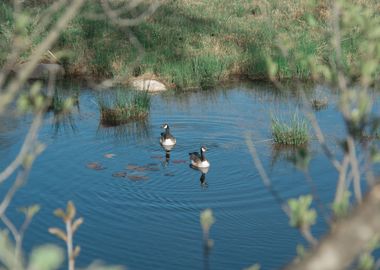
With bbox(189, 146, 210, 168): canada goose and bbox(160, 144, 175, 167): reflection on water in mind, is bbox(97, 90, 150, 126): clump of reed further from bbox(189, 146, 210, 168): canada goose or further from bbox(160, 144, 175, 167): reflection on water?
bbox(189, 146, 210, 168): canada goose

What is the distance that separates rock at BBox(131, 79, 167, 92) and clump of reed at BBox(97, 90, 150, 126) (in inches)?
59.4

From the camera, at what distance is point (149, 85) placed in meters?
15.1

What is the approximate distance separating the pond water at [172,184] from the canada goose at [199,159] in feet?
0.46

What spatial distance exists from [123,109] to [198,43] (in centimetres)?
482

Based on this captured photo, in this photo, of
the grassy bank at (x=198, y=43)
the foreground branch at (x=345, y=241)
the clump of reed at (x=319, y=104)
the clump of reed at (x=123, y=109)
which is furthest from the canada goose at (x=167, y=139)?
the foreground branch at (x=345, y=241)

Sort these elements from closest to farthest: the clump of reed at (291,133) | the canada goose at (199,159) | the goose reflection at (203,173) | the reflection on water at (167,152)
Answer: the goose reflection at (203,173)
the canada goose at (199,159)
the reflection on water at (167,152)
the clump of reed at (291,133)

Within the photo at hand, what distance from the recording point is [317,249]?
158 cm

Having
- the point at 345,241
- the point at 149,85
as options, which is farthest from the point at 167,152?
the point at 345,241

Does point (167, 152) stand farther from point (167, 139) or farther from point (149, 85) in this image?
point (149, 85)

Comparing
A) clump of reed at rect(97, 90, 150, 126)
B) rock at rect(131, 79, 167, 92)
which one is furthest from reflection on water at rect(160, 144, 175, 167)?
rock at rect(131, 79, 167, 92)

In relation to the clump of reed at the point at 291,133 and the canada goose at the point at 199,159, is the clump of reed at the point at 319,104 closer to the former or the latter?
the clump of reed at the point at 291,133

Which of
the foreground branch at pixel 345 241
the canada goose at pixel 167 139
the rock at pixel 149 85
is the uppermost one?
the foreground branch at pixel 345 241

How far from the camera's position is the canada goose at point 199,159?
34.7 ft

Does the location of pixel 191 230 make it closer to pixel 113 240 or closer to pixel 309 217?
pixel 113 240
